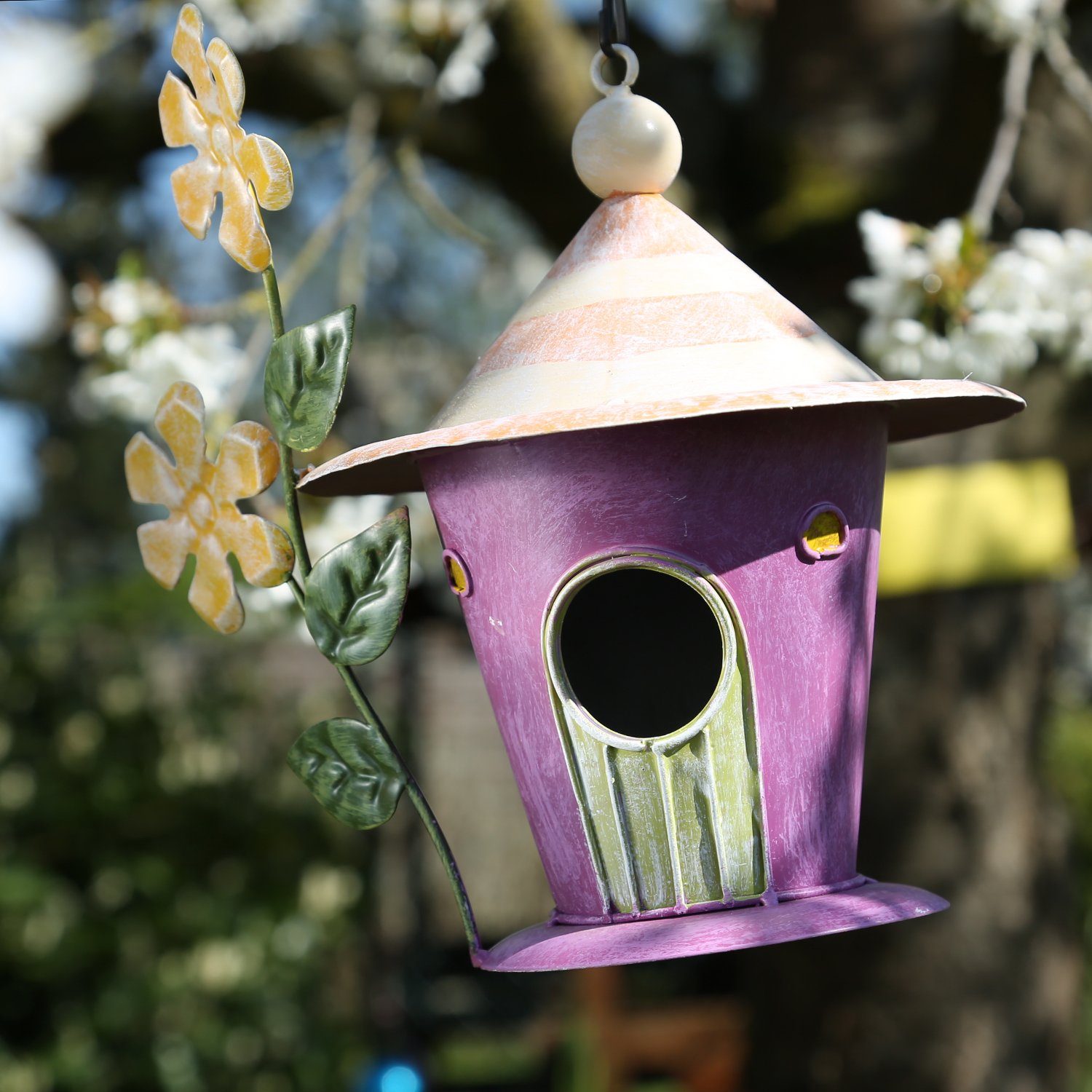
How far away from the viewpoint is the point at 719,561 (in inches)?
47.2

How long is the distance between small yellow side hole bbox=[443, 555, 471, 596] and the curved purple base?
34cm

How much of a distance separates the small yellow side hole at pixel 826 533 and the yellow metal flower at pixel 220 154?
556 mm

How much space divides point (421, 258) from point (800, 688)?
5017 millimetres

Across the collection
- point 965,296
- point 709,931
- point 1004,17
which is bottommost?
point 709,931

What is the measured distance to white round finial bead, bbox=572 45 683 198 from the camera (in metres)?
1.30

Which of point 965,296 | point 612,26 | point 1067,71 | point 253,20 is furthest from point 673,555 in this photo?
point 253,20

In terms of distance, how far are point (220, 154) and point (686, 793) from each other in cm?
72

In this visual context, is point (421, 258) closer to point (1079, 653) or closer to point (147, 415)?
point (1079, 653)

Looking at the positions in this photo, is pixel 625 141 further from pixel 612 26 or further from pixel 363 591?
pixel 363 591

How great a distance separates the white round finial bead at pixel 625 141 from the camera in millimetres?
1304

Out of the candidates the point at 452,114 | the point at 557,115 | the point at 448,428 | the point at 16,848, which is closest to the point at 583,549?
the point at 448,428

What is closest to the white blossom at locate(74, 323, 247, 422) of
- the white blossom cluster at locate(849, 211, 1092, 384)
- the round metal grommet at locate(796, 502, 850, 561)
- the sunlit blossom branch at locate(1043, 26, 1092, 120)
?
the white blossom cluster at locate(849, 211, 1092, 384)

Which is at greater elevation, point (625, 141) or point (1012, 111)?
point (1012, 111)

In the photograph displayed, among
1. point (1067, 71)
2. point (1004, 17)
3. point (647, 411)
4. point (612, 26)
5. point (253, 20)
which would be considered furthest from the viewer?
point (253, 20)
